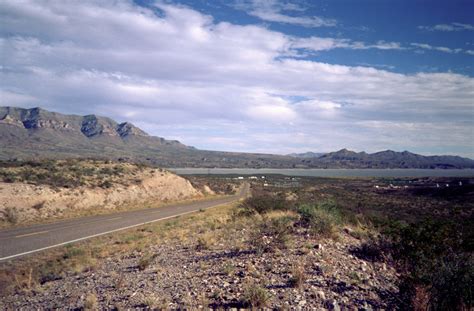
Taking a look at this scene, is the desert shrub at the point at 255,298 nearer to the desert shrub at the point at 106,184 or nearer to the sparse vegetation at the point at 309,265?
the sparse vegetation at the point at 309,265

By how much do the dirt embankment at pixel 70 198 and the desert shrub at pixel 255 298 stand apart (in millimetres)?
21863

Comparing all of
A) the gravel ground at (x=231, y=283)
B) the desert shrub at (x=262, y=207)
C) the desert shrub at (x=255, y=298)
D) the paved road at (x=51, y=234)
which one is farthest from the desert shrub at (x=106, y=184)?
the desert shrub at (x=255, y=298)

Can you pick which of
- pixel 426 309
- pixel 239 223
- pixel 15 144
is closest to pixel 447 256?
pixel 426 309

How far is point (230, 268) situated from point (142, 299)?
2204 millimetres

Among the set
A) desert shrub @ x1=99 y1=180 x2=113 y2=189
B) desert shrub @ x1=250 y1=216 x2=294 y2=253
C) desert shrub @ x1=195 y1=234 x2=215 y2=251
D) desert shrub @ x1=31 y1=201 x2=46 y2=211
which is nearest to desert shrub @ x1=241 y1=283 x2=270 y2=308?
desert shrub @ x1=250 y1=216 x2=294 y2=253

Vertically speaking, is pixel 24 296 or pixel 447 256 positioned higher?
pixel 447 256

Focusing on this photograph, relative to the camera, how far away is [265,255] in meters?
9.62

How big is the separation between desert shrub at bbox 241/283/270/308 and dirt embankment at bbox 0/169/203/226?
21.9 meters

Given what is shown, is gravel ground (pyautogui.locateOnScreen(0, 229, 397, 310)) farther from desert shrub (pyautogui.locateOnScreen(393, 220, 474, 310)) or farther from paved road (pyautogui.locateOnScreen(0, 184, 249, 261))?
paved road (pyautogui.locateOnScreen(0, 184, 249, 261))

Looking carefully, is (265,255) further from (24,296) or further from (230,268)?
(24,296)

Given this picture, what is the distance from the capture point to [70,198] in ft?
→ 99.3

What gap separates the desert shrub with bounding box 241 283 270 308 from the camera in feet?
20.8

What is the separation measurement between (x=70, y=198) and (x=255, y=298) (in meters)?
28.0

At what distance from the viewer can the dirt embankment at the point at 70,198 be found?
25.1 meters
